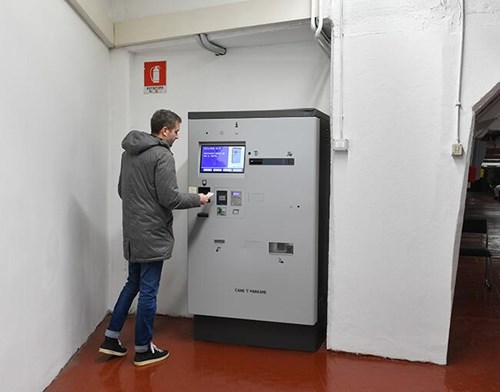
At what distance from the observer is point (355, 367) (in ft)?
10.1

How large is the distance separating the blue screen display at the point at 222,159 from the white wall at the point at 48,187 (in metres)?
0.83

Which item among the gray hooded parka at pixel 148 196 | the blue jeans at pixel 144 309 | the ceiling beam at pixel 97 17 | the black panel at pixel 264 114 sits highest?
the ceiling beam at pixel 97 17

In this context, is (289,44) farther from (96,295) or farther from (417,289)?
(96,295)

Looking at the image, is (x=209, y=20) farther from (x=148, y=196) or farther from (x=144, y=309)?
(x=144, y=309)

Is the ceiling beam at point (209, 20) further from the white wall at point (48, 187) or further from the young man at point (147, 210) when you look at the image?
the young man at point (147, 210)

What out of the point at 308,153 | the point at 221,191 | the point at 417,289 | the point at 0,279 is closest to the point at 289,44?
the point at 308,153

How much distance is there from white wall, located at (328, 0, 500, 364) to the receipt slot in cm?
19

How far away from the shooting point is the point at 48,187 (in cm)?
275

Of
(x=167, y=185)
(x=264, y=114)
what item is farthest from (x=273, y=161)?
(x=167, y=185)

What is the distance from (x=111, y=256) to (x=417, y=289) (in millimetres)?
2353

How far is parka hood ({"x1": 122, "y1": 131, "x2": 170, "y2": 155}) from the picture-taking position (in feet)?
9.94

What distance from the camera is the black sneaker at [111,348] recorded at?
Answer: 3.14 m

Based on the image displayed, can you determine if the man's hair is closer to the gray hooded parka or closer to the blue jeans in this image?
the gray hooded parka

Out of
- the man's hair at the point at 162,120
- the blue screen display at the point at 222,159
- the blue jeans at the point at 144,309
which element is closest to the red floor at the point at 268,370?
the blue jeans at the point at 144,309
